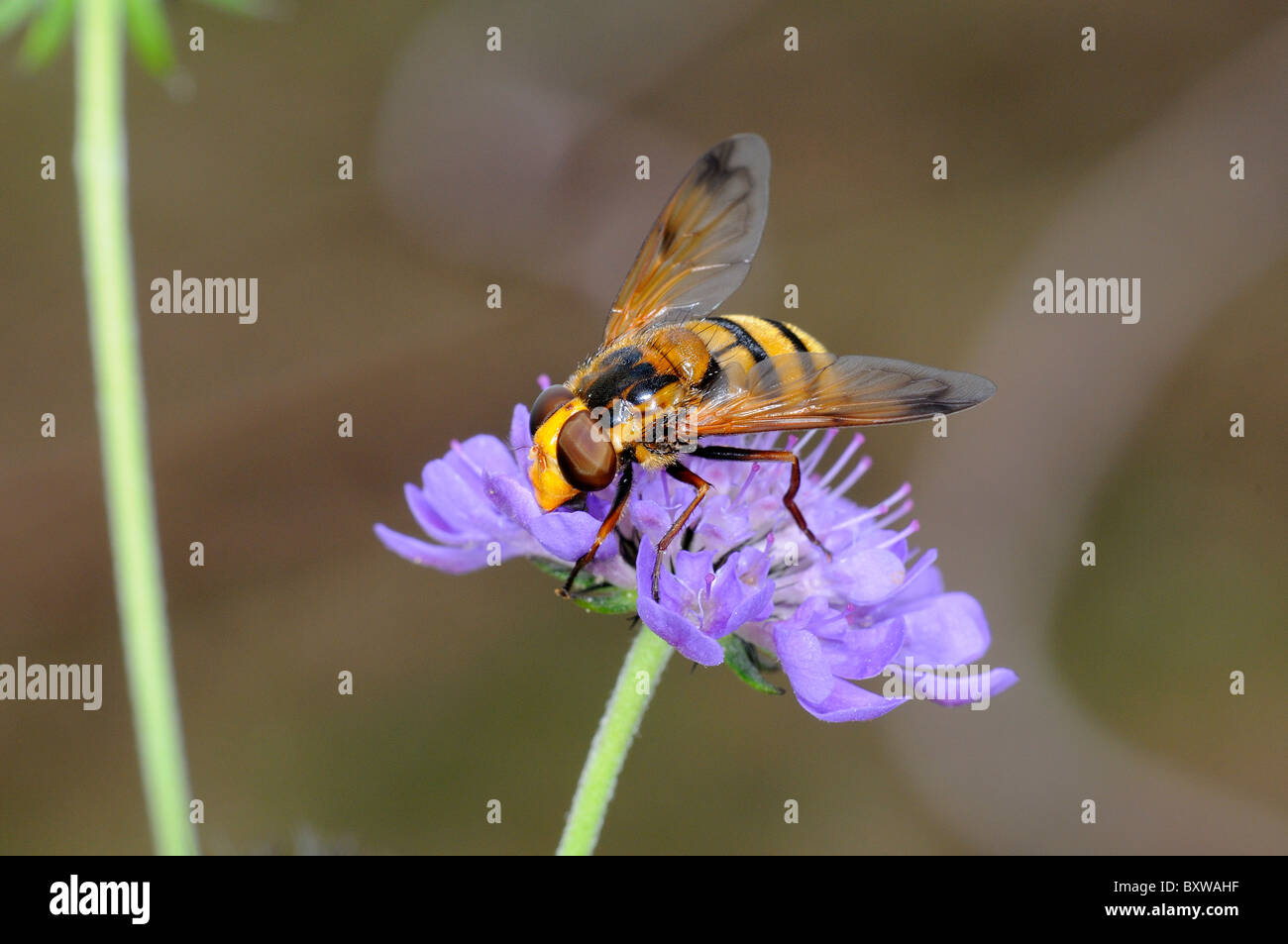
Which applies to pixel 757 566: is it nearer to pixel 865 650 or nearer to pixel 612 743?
pixel 865 650

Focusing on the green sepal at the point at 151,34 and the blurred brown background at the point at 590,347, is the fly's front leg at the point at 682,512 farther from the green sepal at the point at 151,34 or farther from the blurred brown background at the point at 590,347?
the blurred brown background at the point at 590,347

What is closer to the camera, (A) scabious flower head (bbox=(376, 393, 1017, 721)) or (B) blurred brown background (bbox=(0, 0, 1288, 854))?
(A) scabious flower head (bbox=(376, 393, 1017, 721))

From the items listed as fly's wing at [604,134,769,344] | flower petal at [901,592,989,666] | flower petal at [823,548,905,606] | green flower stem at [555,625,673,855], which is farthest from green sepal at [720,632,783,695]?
fly's wing at [604,134,769,344]

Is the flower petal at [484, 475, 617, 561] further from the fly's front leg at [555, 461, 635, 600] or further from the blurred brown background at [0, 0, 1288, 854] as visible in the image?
the blurred brown background at [0, 0, 1288, 854]

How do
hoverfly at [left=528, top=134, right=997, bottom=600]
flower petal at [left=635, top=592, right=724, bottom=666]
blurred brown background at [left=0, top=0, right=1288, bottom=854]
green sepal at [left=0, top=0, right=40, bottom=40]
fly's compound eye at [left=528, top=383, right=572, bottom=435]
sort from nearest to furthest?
flower petal at [left=635, top=592, right=724, bottom=666] < hoverfly at [left=528, top=134, right=997, bottom=600] < fly's compound eye at [left=528, top=383, right=572, bottom=435] < green sepal at [left=0, top=0, right=40, bottom=40] < blurred brown background at [left=0, top=0, right=1288, bottom=854]

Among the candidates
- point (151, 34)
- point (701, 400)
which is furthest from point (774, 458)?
point (151, 34)

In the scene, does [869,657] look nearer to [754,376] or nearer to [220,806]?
[754,376]
